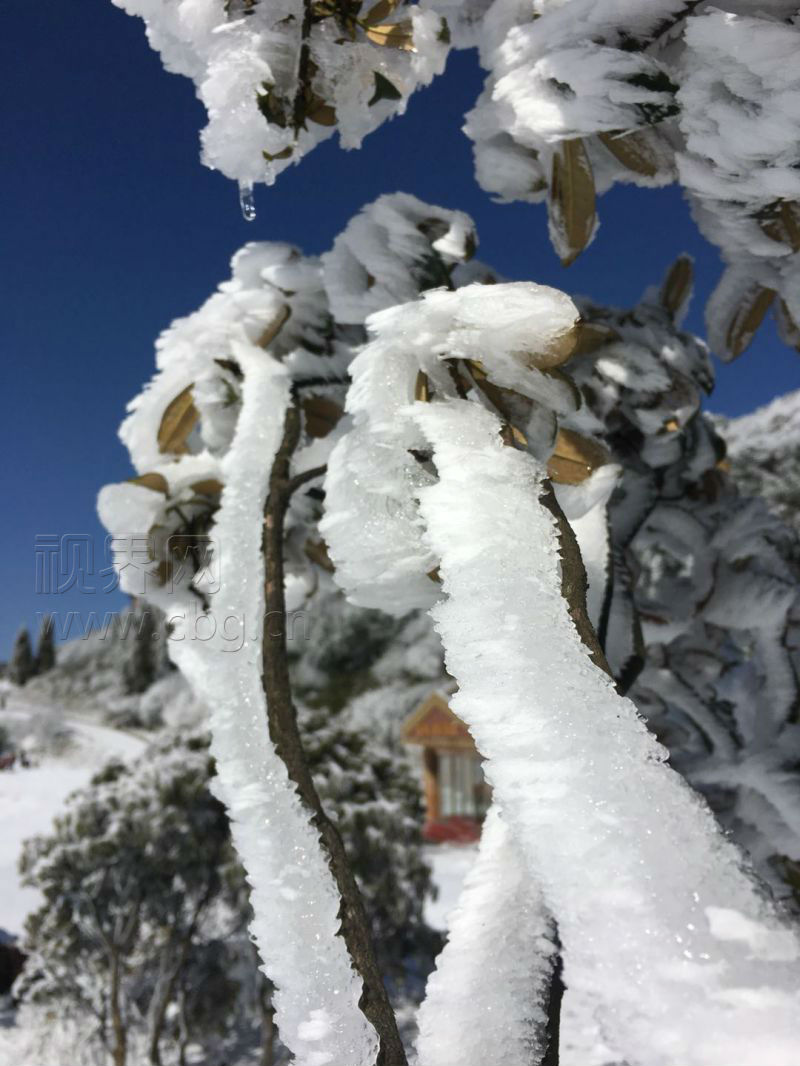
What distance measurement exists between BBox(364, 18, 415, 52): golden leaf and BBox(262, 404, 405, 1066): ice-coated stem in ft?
0.52

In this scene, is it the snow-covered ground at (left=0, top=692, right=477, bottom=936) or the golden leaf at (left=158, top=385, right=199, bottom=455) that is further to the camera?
the snow-covered ground at (left=0, top=692, right=477, bottom=936)

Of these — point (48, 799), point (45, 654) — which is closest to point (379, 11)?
point (48, 799)

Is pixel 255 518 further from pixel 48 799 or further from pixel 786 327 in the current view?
pixel 48 799

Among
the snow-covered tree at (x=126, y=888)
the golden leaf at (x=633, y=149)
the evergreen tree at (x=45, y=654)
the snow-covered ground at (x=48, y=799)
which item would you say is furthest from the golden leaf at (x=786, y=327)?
the evergreen tree at (x=45, y=654)

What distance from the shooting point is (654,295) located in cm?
48

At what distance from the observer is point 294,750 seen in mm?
267

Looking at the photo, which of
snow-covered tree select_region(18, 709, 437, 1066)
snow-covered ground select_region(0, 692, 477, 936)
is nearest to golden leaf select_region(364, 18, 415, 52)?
snow-covered ground select_region(0, 692, 477, 936)

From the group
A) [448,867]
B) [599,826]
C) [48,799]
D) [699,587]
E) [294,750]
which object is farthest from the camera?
[48,799]

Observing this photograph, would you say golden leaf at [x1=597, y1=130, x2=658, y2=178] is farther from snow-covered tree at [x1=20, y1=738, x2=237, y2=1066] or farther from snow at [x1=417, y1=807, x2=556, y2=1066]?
snow-covered tree at [x1=20, y1=738, x2=237, y2=1066]

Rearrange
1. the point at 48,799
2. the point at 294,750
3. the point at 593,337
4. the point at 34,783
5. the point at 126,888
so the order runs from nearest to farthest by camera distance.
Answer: the point at 294,750 < the point at 593,337 < the point at 126,888 < the point at 48,799 < the point at 34,783

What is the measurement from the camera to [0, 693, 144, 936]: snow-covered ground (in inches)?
205

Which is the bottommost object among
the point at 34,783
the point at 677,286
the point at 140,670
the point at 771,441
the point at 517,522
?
the point at 517,522

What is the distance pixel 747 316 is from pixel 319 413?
0.23 meters

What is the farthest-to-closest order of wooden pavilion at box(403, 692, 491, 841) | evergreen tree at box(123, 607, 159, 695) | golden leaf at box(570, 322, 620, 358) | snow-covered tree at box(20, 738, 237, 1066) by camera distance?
1. evergreen tree at box(123, 607, 159, 695)
2. wooden pavilion at box(403, 692, 491, 841)
3. snow-covered tree at box(20, 738, 237, 1066)
4. golden leaf at box(570, 322, 620, 358)
